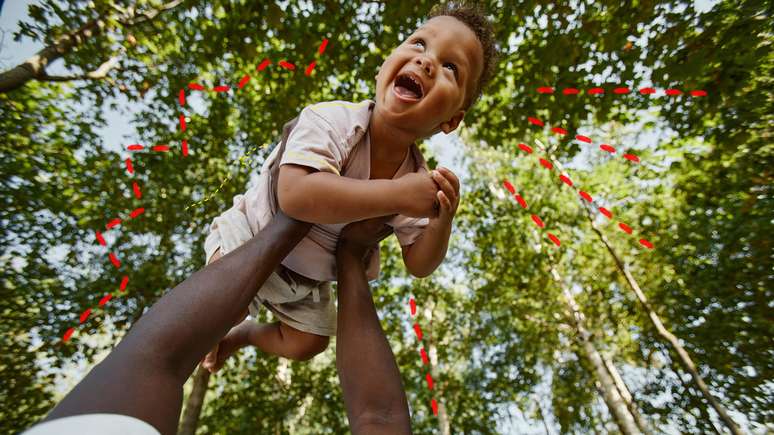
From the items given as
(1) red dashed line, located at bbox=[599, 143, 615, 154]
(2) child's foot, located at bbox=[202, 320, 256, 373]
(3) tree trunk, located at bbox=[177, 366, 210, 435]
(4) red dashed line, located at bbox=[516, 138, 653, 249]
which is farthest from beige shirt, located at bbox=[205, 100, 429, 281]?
(1) red dashed line, located at bbox=[599, 143, 615, 154]

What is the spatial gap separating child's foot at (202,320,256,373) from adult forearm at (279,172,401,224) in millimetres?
794

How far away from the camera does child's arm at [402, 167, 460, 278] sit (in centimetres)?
121

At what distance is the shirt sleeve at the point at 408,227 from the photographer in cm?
146

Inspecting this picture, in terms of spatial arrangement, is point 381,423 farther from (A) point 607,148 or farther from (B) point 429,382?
(A) point 607,148

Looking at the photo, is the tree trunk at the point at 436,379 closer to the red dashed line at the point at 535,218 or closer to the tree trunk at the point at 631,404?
the red dashed line at the point at 535,218

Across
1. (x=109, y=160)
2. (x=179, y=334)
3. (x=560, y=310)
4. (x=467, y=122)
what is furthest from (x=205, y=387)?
(x=560, y=310)

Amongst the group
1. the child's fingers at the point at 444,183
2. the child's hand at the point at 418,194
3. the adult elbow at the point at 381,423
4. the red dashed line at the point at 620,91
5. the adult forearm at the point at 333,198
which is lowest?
the adult elbow at the point at 381,423

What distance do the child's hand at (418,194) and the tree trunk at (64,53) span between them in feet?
14.4

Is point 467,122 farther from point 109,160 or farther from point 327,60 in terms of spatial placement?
point 109,160

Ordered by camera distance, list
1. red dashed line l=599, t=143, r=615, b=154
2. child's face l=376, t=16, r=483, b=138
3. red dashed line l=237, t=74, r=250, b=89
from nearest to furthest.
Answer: child's face l=376, t=16, r=483, b=138 → red dashed line l=237, t=74, r=250, b=89 → red dashed line l=599, t=143, r=615, b=154

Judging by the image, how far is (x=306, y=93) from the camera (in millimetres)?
5652

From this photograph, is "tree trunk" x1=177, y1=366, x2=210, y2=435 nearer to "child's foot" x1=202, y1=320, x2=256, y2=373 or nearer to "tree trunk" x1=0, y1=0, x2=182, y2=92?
"tree trunk" x1=0, y1=0, x2=182, y2=92

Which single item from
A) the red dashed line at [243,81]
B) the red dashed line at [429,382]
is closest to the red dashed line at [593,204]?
the red dashed line at [429,382]

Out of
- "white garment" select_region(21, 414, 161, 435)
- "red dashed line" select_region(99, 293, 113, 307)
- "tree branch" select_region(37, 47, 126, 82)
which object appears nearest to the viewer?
"white garment" select_region(21, 414, 161, 435)
